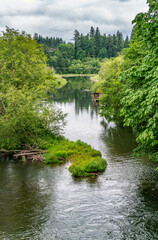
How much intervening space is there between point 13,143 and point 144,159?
1486cm

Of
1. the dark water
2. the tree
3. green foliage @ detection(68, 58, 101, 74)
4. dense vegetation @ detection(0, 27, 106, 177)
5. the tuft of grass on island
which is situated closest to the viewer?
the dark water

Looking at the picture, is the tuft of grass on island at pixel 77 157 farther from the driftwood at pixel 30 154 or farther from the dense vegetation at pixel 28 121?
the driftwood at pixel 30 154

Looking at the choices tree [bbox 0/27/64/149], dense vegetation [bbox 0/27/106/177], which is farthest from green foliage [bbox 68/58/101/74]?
dense vegetation [bbox 0/27/106/177]

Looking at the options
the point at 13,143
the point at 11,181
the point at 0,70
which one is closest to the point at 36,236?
the point at 11,181

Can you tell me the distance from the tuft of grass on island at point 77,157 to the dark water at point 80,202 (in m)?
0.98

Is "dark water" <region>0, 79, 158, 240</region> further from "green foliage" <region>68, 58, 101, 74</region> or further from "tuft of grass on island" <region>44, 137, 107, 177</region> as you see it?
"green foliage" <region>68, 58, 101, 74</region>

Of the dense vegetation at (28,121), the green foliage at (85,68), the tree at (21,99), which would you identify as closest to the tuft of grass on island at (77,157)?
the dense vegetation at (28,121)

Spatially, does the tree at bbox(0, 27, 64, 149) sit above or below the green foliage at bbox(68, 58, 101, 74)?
below

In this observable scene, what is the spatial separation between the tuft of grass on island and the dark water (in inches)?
38.5

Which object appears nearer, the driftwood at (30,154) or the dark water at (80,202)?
the dark water at (80,202)

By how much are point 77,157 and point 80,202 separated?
9010 millimetres

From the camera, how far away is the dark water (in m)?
14.7

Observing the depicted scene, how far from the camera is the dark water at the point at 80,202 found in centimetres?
1473

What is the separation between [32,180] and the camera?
22.6 m
